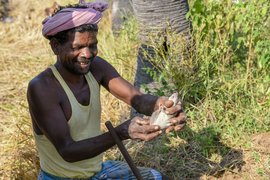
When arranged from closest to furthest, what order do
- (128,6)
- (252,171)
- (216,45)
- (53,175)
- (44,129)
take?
(44,129) → (53,175) → (252,171) → (216,45) → (128,6)

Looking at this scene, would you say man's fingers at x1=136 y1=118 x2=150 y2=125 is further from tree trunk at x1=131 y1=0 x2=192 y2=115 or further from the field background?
tree trunk at x1=131 y1=0 x2=192 y2=115

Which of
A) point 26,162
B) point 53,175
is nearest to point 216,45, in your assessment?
point 26,162

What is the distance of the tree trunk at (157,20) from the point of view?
15.2ft

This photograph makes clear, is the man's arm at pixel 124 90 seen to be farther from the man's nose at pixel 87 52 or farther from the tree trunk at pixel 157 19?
the tree trunk at pixel 157 19

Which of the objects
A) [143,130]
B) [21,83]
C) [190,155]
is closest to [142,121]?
[143,130]

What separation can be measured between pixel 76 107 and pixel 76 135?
161mm

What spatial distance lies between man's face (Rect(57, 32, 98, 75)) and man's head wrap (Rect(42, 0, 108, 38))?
6 centimetres

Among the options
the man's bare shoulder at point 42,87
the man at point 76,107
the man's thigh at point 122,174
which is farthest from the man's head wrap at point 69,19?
the man's thigh at point 122,174

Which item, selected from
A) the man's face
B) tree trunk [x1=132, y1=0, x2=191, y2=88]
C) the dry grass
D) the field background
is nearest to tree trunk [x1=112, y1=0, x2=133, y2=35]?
the dry grass

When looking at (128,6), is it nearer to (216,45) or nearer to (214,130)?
(216,45)

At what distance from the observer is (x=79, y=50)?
3.00m

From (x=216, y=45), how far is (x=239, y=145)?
94 centimetres

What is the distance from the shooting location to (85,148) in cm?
284

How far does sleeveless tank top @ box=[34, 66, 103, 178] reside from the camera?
3076 millimetres
